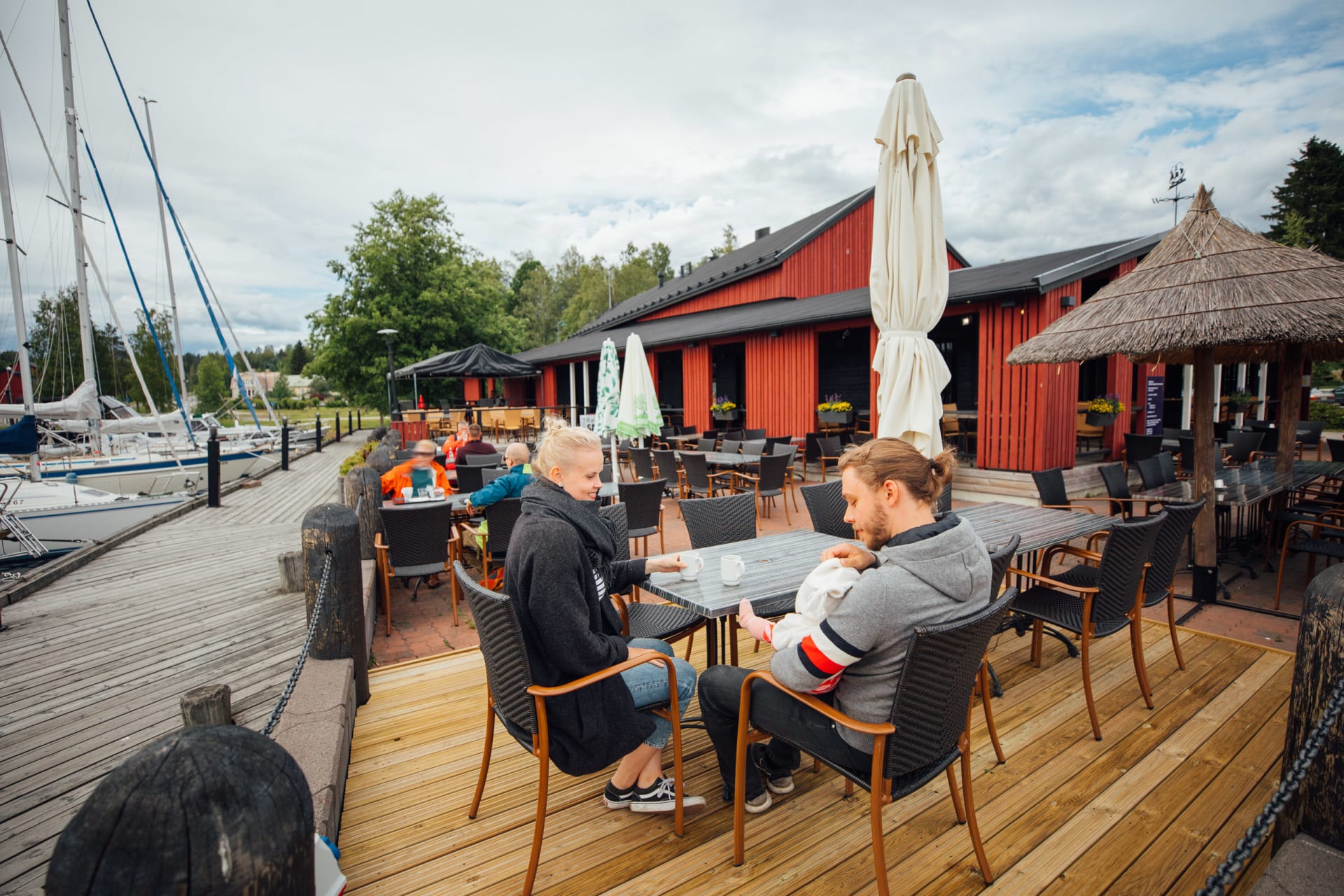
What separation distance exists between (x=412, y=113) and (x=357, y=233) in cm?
1168

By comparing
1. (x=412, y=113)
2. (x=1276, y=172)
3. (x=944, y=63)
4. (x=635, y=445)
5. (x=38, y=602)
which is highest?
(x=1276, y=172)

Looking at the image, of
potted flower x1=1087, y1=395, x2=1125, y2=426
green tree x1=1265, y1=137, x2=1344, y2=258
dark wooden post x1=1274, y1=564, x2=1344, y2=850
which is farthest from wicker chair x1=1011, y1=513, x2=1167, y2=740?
green tree x1=1265, y1=137, x2=1344, y2=258

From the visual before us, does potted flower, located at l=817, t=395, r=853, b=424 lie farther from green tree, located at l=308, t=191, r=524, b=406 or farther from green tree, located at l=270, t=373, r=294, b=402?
green tree, located at l=270, t=373, r=294, b=402

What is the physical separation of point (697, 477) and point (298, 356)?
3936 inches

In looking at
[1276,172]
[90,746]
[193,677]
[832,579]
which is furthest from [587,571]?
[1276,172]

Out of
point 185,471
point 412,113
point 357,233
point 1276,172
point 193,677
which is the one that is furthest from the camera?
point 1276,172

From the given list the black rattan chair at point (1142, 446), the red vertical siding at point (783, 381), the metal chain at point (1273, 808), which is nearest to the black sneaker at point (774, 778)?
the metal chain at point (1273, 808)

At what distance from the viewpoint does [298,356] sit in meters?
88.9

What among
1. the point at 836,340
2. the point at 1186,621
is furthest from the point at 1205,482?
the point at 836,340

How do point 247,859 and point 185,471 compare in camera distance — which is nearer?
point 247,859

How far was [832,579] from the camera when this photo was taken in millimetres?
1748

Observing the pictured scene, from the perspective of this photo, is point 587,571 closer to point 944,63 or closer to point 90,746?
point 90,746

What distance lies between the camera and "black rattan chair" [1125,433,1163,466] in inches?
290

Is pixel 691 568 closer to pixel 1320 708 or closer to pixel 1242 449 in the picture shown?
pixel 1320 708
